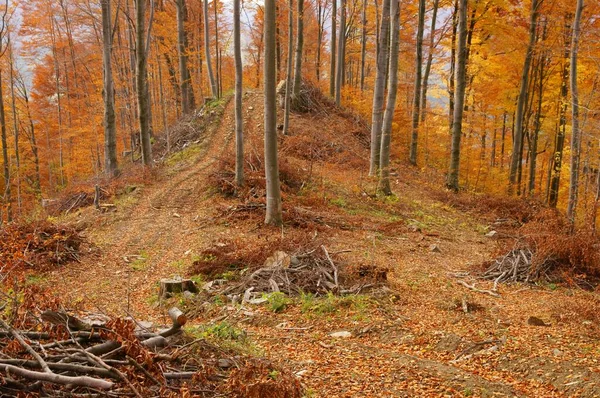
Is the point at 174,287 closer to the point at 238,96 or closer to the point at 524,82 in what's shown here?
the point at 238,96

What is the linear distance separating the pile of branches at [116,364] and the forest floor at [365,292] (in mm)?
993

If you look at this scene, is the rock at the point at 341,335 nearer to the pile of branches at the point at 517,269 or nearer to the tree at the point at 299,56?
the pile of branches at the point at 517,269

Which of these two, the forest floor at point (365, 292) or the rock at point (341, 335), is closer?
the forest floor at point (365, 292)

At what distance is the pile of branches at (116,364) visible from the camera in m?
2.62

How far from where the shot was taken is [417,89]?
19.2 meters

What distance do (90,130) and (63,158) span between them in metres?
4.52

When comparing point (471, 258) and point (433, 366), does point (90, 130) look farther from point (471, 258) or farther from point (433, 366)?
point (433, 366)

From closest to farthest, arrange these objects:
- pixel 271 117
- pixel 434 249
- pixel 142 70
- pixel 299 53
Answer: pixel 271 117, pixel 434 249, pixel 142 70, pixel 299 53

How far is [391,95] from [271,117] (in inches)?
198

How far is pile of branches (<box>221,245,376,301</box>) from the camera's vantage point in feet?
21.9

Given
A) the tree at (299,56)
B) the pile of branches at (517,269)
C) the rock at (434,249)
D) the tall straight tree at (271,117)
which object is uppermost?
the tree at (299,56)

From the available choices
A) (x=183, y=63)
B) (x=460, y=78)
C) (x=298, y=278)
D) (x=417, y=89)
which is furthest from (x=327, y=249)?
(x=183, y=63)

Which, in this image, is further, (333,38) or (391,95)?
(333,38)

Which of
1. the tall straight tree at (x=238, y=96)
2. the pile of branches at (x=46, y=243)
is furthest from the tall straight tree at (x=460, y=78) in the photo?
the pile of branches at (x=46, y=243)
